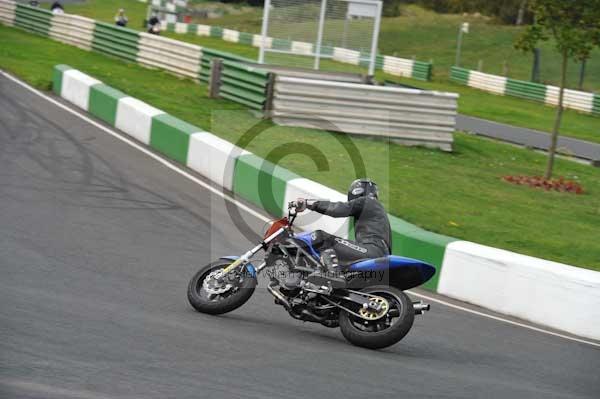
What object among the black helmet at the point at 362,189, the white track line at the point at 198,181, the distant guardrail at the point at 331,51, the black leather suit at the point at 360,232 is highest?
the distant guardrail at the point at 331,51

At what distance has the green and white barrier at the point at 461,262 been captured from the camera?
31.6ft

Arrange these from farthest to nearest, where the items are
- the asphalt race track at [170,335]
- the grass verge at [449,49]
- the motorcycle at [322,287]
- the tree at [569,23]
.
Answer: the grass verge at [449,49] → the tree at [569,23] → the motorcycle at [322,287] → the asphalt race track at [170,335]

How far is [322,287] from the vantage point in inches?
318

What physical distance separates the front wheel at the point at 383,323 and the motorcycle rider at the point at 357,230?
365 mm

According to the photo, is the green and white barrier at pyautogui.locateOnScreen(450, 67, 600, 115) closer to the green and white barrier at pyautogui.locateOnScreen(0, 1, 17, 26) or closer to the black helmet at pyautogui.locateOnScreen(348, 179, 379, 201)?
the green and white barrier at pyautogui.locateOnScreen(0, 1, 17, 26)

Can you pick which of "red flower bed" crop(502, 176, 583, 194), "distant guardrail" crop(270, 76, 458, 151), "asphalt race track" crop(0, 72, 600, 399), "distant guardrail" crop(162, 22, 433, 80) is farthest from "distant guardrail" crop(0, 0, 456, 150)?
"asphalt race track" crop(0, 72, 600, 399)

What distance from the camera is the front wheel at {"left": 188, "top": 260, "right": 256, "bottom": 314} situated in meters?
8.27

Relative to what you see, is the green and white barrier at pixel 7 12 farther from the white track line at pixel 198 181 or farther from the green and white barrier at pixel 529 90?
the green and white barrier at pixel 529 90

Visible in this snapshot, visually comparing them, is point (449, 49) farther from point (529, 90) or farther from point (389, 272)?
point (389, 272)

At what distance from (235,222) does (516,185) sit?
689cm

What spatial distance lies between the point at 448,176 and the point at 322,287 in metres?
9.85

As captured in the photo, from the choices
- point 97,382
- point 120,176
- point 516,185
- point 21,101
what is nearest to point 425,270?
point 97,382

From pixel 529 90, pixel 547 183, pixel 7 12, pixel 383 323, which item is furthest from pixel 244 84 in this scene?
pixel 529 90

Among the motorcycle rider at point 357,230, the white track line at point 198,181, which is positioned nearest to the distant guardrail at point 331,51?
the white track line at point 198,181
